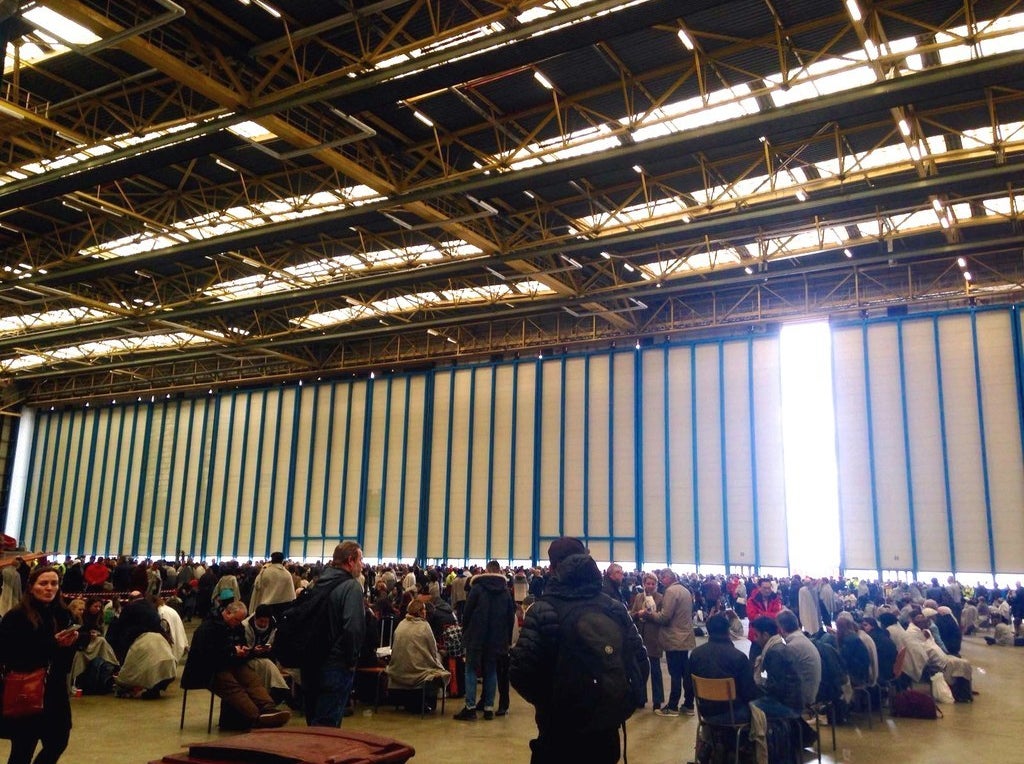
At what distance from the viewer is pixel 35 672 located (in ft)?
16.5

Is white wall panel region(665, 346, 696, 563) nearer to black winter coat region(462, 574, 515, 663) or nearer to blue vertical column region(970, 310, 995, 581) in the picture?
blue vertical column region(970, 310, 995, 581)

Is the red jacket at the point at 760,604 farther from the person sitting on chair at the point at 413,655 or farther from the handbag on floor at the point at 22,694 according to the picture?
the handbag on floor at the point at 22,694

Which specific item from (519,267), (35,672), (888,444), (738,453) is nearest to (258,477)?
(519,267)

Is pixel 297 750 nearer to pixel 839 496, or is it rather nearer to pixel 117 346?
pixel 839 496

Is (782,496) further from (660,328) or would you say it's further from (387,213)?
(387,213)

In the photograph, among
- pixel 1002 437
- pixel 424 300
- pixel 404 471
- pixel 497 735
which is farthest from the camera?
pixel 404 471

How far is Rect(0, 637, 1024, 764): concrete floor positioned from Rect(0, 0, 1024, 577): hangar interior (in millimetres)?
7391

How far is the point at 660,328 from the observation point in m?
25.8

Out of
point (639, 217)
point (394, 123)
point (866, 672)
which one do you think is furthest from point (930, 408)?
point (394, 123)

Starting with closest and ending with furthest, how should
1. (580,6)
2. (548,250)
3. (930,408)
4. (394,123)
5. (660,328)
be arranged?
(580,6) < (394,123) < (548,250) < (930,408) < (660,328)

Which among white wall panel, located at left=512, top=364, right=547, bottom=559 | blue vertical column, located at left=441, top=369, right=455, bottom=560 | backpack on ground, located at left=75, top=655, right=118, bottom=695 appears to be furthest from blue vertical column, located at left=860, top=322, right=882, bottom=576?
backpack on ground, located at left=75, top=655, right=118, bottom=695

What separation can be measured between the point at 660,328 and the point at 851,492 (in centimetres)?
732

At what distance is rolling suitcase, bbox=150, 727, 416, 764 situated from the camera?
9.83ft

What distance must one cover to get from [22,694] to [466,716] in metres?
5.68
